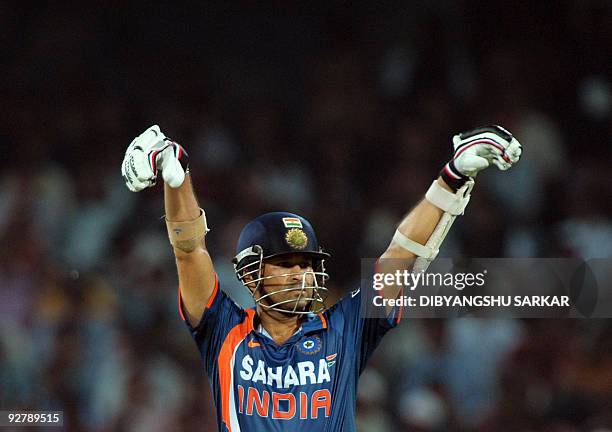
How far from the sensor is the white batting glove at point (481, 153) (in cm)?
327

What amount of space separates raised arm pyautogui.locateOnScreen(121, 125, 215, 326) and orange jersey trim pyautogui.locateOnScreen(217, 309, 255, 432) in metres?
0.15

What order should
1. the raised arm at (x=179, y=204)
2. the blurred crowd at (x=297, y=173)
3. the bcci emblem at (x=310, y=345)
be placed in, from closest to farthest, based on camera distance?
the raised arm at (x=179, y=204), the bcci emblem at (x=310, y=345), the blurred crowd at (x=297, y=173)

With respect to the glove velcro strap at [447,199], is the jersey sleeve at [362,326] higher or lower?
lower

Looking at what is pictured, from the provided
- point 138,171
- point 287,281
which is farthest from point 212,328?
point 138,171

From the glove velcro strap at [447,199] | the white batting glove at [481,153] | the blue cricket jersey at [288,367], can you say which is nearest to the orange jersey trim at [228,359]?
the blue cricket jersey at [288,367]

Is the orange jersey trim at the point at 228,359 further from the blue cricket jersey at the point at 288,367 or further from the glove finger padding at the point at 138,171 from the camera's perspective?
the glove finger padding at the point at 138,171

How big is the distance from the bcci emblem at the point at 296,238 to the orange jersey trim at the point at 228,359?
0.36m

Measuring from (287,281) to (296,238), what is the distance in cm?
17

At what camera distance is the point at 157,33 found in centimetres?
814

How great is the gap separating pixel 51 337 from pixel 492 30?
161 inches

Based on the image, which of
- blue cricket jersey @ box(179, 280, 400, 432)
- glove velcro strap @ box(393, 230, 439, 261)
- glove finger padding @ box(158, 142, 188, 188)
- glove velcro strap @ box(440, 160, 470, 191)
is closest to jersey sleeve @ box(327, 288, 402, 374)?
blue cricket jersey @ box(179, 280, 400, 432)

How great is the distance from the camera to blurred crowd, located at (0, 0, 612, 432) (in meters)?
6.22

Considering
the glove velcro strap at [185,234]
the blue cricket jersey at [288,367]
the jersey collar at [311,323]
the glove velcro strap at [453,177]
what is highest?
the glove velcro strap at [453,177]

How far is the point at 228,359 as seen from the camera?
360cm
